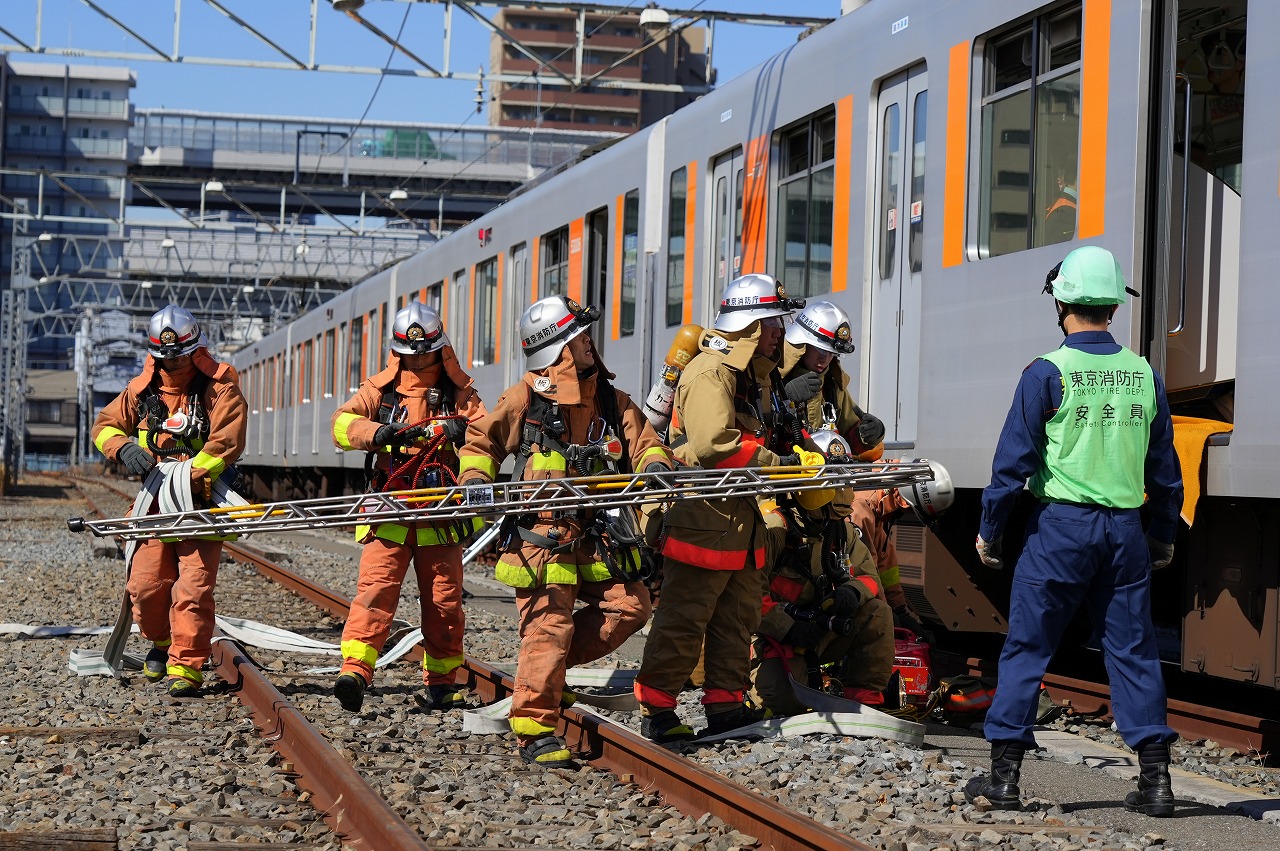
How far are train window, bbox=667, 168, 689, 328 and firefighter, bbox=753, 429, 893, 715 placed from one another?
4300 mm

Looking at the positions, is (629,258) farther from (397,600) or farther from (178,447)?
(397,600)

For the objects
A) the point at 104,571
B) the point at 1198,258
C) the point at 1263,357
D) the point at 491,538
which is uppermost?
the point at 1198,258

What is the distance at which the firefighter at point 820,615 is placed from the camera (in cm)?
678

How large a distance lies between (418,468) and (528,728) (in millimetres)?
1787

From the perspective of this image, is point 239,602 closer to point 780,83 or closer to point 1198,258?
point 780,83

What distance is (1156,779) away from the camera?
5.21m

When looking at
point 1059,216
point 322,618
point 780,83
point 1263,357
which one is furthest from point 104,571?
point 1263,357

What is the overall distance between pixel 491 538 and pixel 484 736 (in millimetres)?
876

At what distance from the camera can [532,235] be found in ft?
48.6

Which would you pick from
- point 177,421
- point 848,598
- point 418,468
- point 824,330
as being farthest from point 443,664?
point 824,330

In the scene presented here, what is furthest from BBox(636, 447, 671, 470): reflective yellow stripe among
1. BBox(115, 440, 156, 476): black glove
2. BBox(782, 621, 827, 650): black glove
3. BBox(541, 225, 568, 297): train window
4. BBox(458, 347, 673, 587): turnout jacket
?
BBox(541, 225, 568, 297): train window

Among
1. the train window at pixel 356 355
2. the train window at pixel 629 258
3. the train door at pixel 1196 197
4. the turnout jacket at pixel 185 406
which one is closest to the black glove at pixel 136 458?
the turnout jacket at pixel 185 406

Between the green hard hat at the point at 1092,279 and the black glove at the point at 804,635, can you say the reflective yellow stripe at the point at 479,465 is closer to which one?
the black glove at the point at 804,635

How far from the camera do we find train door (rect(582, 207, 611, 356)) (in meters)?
13.0
